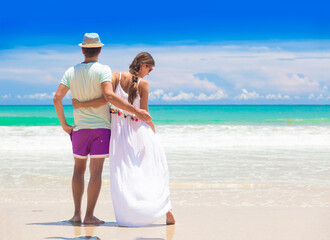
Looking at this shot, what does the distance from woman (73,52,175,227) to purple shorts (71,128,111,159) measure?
0.05 metres

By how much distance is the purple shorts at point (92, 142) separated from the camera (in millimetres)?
3418

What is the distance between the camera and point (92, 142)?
3.44 metres

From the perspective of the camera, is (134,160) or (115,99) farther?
(134,160)

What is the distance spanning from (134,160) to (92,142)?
368 mm

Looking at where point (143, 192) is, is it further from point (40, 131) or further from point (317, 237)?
point (40, 131)

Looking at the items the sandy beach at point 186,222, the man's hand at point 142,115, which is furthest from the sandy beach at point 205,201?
the man's hand at point 142,115

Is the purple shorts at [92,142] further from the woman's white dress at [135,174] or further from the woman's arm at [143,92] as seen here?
the woman's arm at [143,92]

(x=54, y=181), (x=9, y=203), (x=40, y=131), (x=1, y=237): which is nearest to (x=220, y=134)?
(x=40, y=131)

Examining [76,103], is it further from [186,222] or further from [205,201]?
[205,201]

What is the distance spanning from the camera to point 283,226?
3.45 m

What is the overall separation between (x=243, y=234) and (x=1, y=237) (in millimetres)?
1765

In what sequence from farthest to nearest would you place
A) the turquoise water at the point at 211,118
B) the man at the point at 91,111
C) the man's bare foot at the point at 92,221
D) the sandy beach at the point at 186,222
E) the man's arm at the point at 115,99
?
1. the turquoise water at the point at 211,118
2. the man's bare foot at the point at 92,221
3. the man at the point at 91,111
4. the man's arm at the point at 115,99
5. the sandy beach at the point at 186,222

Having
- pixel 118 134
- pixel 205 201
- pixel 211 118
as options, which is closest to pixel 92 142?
pixel 118 134

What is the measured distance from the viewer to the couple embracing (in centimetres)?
342
